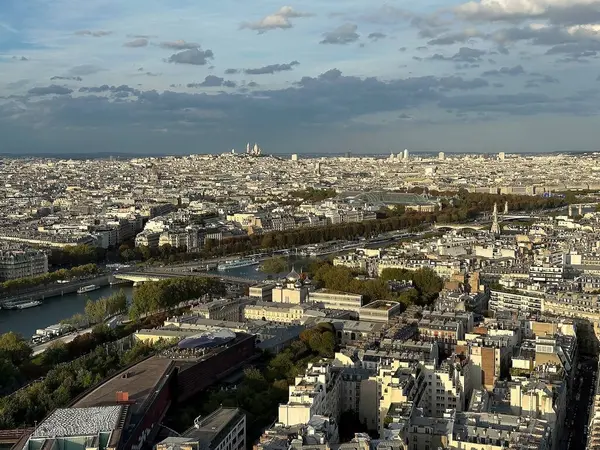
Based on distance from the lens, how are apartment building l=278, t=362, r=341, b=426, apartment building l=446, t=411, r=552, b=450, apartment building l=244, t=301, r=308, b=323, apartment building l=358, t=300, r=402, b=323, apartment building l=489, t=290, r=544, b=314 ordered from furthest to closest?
apartment building l=489, t=290, r=544, b=314, apartment building l=244, t=301, r=308, b=323, apartment building l=358, t=300, r=402, b=323, apartment building l=278, t=362, r=341, b=426, apartment building l=446, t=411, r=552, b=450

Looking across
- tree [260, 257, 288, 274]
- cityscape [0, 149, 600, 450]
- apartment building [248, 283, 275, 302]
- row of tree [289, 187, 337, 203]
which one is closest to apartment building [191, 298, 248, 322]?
cityscape [0, 149, 600, 450]

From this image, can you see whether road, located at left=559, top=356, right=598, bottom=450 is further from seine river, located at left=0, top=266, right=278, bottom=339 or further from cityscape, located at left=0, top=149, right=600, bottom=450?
seine river, located at left=0, top=266, right=278, bottom=339

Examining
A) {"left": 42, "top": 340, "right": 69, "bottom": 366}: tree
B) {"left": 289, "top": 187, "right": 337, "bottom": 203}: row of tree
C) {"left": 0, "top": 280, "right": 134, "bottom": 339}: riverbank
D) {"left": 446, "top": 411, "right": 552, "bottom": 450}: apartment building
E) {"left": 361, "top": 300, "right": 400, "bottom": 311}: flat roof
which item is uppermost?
{"left": 289, "top": 187, "right": 337, "bottom": 203}: row of tree

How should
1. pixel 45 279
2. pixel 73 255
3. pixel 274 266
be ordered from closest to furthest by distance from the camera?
pixel 45 279
pixel 274 266
pixel 73 255

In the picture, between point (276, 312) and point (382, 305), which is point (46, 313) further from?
point (382, 305)

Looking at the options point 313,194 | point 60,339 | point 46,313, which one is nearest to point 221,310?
point 60,339
